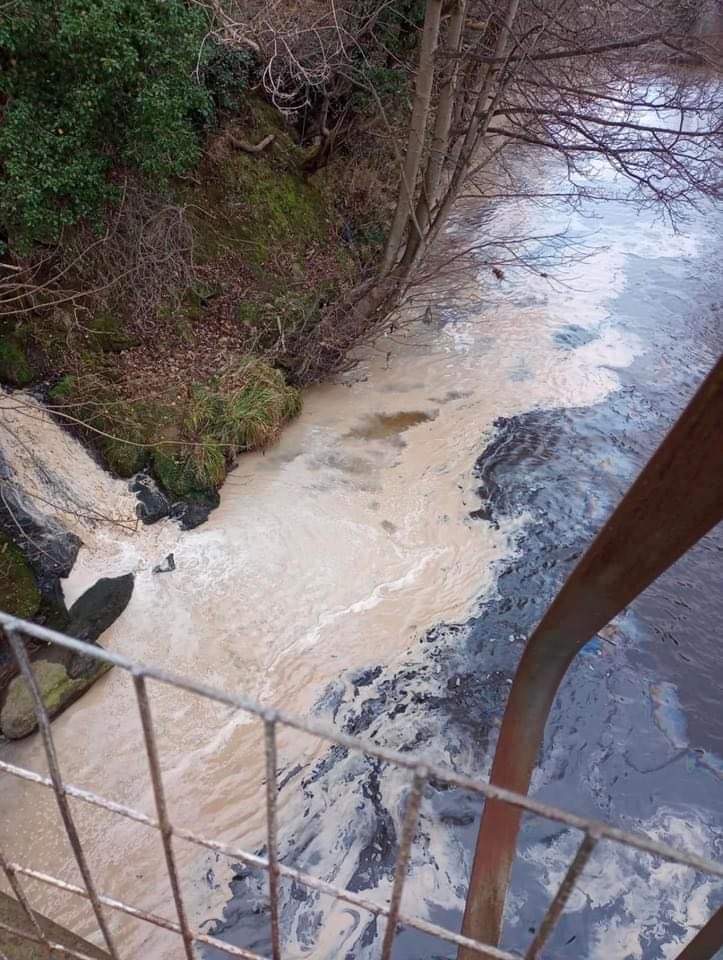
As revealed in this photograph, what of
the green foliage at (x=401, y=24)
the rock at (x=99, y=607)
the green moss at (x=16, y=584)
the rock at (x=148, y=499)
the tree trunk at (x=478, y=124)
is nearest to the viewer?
the green moss at (x=16, y=584)

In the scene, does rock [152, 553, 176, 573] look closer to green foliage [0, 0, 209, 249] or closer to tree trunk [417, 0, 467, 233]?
green foliage [0, 0, 209, 249]

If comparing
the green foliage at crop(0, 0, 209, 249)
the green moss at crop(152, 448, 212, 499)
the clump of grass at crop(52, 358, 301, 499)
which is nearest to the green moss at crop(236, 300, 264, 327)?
the clump of grass at crop(52, 358, 301, 499)

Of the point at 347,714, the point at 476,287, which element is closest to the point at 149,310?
the point at 347,714

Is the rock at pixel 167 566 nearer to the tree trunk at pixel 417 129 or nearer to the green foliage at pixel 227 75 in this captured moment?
the tree trunk at pixel 417 129

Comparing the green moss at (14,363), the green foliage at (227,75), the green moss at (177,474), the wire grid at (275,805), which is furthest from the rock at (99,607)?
the green foliage at (227,75)

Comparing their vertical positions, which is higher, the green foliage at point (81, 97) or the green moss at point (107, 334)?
the green foliage at point (81, 97)
